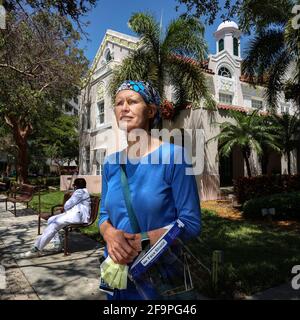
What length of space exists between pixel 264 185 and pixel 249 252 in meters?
6.69

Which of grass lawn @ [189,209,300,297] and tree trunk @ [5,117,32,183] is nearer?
grass lawn @ [189,209,300,297]

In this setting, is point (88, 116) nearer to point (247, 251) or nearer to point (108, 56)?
point (108, 56)

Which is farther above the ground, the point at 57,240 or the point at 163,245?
the point at 163,245

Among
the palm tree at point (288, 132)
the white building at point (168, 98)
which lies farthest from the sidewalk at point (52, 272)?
the palm tree at point (288, 132)

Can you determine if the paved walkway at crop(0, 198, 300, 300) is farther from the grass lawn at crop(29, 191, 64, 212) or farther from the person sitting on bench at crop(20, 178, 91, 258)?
the grass lawn at crop(29, 191, 64, 212)

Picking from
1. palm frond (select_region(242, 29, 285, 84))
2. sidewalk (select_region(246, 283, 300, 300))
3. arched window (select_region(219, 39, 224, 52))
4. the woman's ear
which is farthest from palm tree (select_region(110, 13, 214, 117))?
arched window (select_region(219, 39, 224, 52))

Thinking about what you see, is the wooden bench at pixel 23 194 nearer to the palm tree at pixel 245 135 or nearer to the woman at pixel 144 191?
the palm tree at pixel 245 135

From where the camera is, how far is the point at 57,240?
6734 millimetres

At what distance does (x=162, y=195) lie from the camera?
1803 mm

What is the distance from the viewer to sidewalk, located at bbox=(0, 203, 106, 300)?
15.0ft

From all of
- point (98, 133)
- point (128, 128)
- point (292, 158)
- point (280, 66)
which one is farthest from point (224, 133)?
point (128, 128)

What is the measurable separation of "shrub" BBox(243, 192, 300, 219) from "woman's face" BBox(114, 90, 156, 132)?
9.40 meters

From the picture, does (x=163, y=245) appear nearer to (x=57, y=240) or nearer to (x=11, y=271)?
(x=11, y=271)
